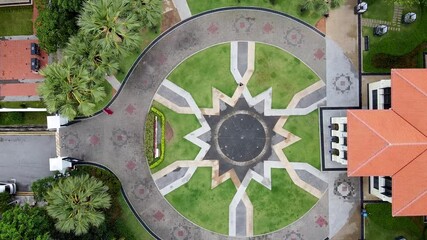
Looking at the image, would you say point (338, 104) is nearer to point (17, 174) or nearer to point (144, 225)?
point (144, 225)

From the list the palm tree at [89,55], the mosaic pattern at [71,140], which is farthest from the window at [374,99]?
the mosaic pattern at [71,140]

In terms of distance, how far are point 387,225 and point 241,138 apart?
707 inches

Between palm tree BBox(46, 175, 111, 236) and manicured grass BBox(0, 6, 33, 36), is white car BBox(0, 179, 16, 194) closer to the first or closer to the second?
palm tree BBox(46, 175, 111, 236)

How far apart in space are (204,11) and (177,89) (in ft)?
29.3

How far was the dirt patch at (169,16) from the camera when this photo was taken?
42.1m

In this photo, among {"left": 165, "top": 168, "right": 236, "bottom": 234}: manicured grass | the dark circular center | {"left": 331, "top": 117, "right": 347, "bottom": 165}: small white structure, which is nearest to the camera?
{"left": 331, "top": 117, "right": 347, "bottom": 165}: small white structure

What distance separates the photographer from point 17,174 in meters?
42.6

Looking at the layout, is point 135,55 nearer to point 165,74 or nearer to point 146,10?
point 165,74

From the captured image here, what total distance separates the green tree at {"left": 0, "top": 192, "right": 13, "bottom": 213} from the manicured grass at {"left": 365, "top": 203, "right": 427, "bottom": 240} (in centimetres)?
3744

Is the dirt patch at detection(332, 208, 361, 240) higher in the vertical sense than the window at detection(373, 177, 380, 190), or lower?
lower

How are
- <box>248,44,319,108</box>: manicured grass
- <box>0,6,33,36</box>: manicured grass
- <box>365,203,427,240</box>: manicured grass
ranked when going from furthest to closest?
<box>0,6,33,36</box>: manicured grass, <box>248,44,319,108</box>: manicured grass, <box>365,203,427,240</box>: manicured grass

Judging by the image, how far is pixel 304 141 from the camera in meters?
41.9

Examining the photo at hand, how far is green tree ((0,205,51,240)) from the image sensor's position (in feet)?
111

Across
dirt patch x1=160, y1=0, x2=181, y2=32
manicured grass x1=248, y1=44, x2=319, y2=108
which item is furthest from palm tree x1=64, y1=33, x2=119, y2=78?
manicured grass x1=248, y1=44, x2=319, y2=108
